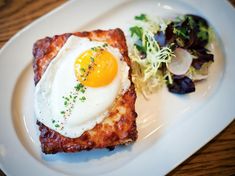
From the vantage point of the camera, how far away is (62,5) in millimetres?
4117

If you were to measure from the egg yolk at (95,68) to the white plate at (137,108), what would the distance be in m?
0.65

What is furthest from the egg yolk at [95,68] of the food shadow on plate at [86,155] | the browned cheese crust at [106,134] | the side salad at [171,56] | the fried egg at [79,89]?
the food shadow on plate at [86,155]

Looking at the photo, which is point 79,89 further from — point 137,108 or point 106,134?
point 137,108

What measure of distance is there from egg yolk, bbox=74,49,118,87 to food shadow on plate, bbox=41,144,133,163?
2.52 feet

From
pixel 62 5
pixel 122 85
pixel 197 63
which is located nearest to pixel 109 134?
pixel 122 85

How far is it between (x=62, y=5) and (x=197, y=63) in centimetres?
177

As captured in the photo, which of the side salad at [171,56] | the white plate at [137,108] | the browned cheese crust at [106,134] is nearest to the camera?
the browned cheese crust at [106,134]

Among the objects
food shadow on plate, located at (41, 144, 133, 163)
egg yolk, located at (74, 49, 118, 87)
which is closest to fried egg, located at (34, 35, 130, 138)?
egg yolk, located at (74, 49, 118, 87)

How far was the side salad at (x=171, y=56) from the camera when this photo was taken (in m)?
3.93

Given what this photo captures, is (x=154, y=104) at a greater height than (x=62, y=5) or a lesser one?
lesser

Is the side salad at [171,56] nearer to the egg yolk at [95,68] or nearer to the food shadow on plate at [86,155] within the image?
the egg yolk at [95,68]

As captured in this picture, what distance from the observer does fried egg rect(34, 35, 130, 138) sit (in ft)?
11.2

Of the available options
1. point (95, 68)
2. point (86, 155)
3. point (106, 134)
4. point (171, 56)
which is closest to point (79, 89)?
point (95, 68)

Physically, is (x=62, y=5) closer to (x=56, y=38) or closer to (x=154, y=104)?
(x=56, y=38)
